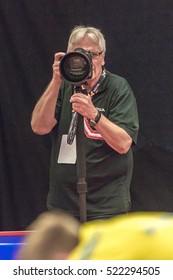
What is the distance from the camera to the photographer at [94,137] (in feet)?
6.10

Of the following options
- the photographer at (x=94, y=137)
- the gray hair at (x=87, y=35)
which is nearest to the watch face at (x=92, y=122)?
the photographer at (x=94, y=137)

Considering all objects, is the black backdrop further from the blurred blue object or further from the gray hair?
the blurred blue object

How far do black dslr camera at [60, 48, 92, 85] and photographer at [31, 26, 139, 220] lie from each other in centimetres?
8

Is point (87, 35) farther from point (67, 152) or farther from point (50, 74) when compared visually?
point (50, 74)

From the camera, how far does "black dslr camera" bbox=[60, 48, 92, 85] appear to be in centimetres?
173

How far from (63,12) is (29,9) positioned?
0.51 feet

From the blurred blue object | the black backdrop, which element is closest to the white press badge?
the blurred blue object

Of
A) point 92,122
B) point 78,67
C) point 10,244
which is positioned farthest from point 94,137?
point 10,244

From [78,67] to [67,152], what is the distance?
302 millimetres

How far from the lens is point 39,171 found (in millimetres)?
2693

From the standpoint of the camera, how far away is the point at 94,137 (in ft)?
6.12

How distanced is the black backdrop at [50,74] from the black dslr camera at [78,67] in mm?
814

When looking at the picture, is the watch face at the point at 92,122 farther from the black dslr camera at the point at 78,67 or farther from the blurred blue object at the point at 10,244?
the blurred blue object at the point at 10,244
